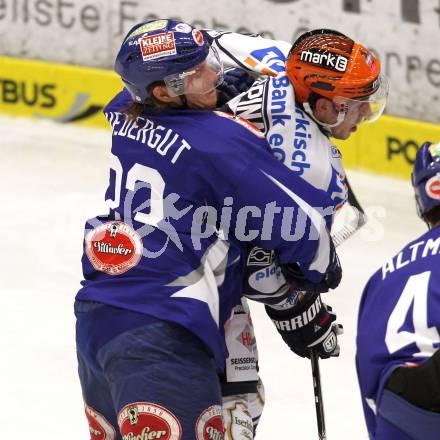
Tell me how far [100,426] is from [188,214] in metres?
0.55

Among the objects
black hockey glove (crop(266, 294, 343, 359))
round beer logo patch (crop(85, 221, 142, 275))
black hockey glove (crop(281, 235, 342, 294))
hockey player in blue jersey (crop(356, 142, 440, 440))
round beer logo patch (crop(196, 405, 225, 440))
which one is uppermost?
hockey player in blue jersey (crop(356, 142, 440, 440))

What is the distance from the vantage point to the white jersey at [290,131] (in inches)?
123

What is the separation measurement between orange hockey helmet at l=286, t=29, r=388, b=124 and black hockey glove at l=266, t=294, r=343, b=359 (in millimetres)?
554

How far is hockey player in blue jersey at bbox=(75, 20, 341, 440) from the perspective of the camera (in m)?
2.81

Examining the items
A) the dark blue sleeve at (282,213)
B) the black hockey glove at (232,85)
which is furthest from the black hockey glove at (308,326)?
the black hockey glove at (232,85)

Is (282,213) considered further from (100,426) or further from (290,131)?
(100,426)

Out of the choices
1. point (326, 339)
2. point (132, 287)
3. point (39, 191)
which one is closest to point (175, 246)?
point (132, 287)

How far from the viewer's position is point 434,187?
2.61 m

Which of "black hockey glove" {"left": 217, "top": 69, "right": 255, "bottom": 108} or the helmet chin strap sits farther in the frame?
"black hockey glove" {"left": 217, "top": 69, "right": 255, "bottom": 108}

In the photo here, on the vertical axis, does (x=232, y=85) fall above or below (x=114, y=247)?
above

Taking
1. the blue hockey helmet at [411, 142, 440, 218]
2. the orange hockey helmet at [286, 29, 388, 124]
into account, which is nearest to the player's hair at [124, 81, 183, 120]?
the orange hockey helmet at [286, 29, 388, 124]

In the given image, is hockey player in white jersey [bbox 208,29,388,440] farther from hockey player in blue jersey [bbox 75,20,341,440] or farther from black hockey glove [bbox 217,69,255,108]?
hockey player in blue jersey [bbox 75,20,341,440]

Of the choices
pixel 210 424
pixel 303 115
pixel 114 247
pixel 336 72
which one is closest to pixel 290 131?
pixel 303 115

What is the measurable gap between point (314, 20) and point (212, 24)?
552 millimetres
